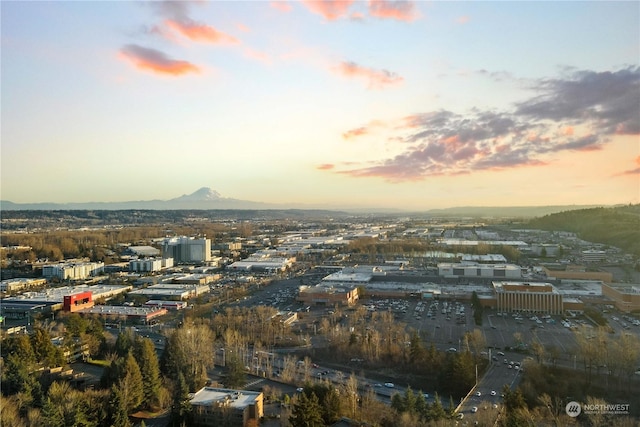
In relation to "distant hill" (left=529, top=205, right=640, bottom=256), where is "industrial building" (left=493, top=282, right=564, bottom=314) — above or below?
below

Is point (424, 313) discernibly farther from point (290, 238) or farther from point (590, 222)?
point (590, 222)

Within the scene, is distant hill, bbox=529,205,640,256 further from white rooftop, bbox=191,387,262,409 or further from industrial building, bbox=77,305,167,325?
white rooftop, bbox=191,387,262,409

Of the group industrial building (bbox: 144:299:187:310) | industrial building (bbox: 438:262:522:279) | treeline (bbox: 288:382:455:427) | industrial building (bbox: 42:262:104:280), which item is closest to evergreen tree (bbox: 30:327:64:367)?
treeline (bbox: 288:382:455:427)

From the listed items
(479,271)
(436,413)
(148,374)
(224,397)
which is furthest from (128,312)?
(479,271)

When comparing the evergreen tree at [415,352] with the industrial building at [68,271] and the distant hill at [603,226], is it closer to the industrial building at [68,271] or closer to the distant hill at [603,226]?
the industrial building at [68,271]

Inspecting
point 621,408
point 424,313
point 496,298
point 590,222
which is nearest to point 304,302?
point 424,313

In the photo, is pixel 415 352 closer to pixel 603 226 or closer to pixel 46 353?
pixel 46 353
